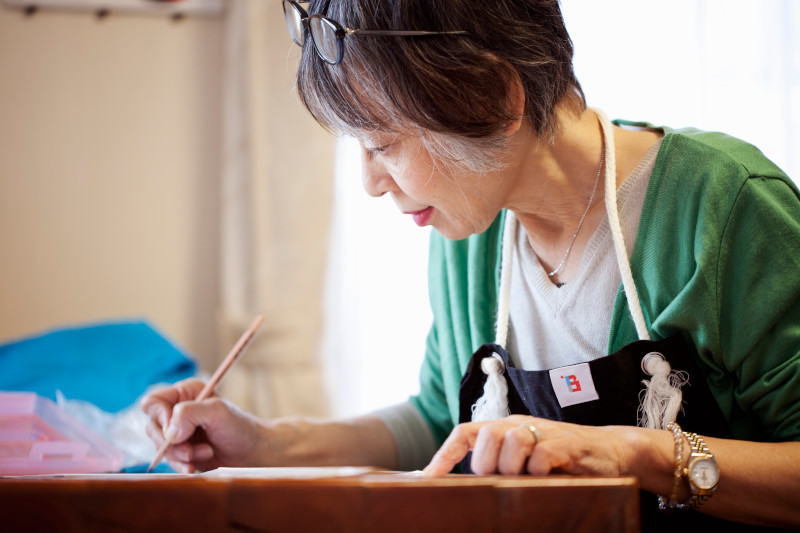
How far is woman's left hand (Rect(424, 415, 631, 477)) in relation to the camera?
23.2 inches

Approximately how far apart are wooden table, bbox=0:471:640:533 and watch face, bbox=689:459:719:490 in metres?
0.26

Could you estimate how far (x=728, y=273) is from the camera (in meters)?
0.81

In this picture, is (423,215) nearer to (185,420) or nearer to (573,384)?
(573,384)

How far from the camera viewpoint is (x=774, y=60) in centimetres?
167

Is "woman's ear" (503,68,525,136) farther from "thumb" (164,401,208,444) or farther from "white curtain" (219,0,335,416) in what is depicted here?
"white curtain" (219,0,335,416)

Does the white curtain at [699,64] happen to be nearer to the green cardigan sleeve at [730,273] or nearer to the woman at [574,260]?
the woman at [574,260]

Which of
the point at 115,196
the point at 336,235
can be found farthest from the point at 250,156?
the point at 115,196

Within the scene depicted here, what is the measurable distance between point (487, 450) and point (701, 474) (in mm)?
228

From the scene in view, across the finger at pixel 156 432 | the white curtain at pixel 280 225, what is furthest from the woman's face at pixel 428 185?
the white curtain at pixel 280 225

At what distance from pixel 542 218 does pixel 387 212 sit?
1.15m

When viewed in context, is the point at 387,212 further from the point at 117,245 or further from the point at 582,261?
the point at 582,261

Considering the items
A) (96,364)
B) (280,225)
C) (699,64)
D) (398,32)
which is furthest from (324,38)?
(280,225)

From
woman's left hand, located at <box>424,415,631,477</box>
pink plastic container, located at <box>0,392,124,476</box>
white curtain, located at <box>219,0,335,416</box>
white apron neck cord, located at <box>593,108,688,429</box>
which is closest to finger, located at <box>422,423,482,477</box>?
woman's left hand, located at <box>424,415,631,477</box>

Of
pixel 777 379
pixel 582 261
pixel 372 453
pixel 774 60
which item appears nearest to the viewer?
pixel 777 379
